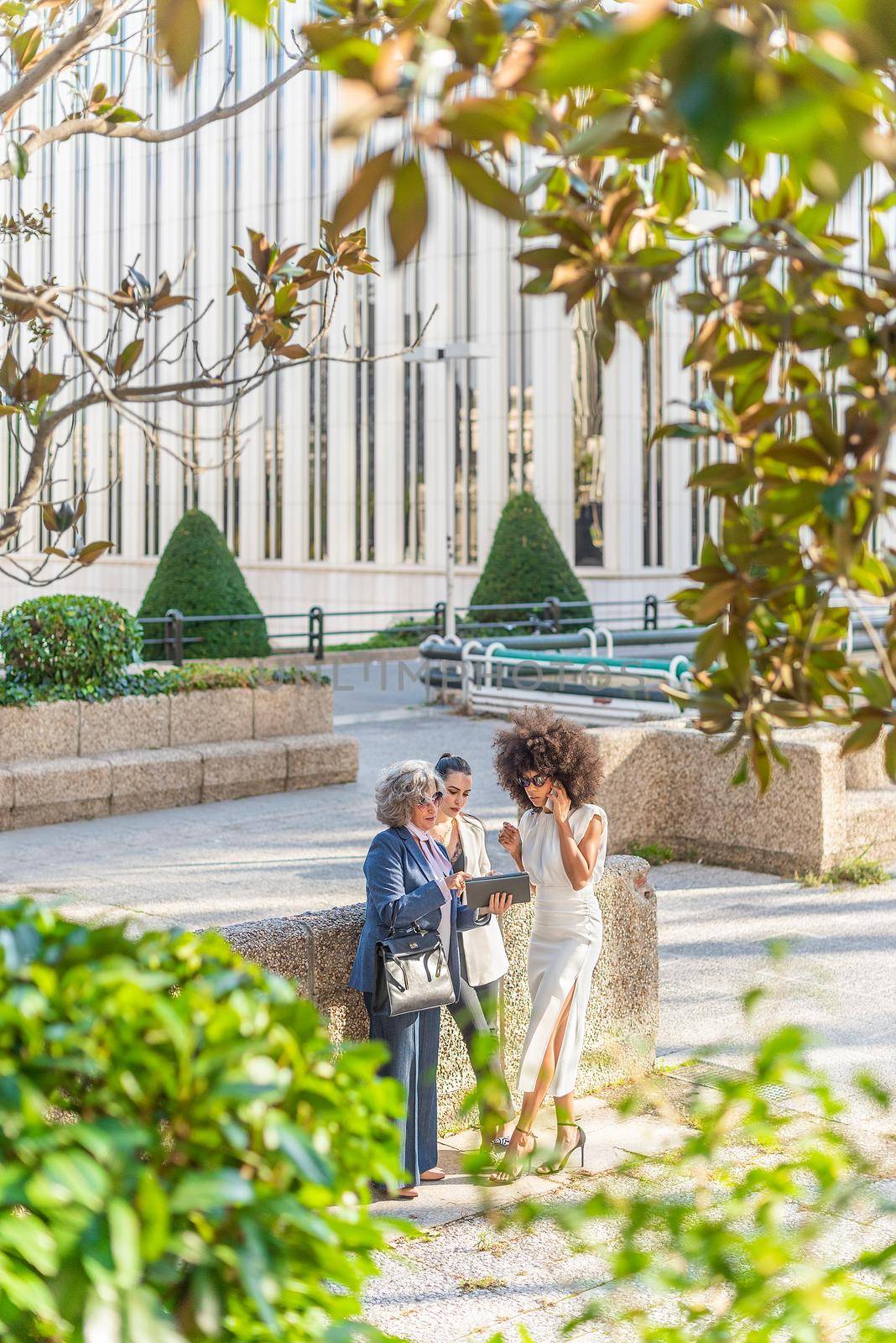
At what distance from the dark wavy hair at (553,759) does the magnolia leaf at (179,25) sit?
4.25 meters

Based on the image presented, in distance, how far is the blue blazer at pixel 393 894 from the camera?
5395 mm

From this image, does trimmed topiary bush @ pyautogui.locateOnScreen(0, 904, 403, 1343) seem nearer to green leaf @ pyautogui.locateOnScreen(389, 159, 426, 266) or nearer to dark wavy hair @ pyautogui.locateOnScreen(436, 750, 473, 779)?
green leaf @ pyautogui.locateOnScreen(389, 159, 426, 266)

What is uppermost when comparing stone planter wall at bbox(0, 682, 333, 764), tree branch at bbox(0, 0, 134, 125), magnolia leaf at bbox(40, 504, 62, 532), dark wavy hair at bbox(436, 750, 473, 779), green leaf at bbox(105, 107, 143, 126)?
green leaf at bbox(105, 107, 143, 126)

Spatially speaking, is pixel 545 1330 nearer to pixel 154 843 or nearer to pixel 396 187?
pixel 396 187

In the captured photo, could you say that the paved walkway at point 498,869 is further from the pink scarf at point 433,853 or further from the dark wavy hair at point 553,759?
the pink scarf at point 433,853

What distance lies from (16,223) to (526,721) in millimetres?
3271

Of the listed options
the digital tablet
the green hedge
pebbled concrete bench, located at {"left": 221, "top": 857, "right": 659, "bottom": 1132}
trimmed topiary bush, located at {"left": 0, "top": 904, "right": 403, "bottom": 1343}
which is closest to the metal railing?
the green hedge

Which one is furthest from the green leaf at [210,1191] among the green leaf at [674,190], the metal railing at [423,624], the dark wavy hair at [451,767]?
the metal railing at [423,624]

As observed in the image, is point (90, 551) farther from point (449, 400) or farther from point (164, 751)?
point (449, 400)

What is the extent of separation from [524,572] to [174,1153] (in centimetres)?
2423

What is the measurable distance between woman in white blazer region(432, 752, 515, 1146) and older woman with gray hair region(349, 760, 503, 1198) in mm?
58

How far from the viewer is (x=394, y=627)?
27391 millimetres

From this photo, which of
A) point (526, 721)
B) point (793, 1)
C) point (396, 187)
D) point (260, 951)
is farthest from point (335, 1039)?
point (793, 1)

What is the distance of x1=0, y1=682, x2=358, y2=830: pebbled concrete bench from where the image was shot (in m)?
12.2
